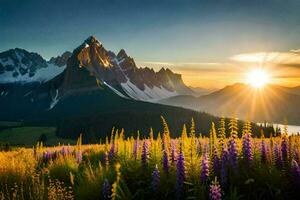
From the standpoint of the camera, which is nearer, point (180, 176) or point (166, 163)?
point (180, 176)

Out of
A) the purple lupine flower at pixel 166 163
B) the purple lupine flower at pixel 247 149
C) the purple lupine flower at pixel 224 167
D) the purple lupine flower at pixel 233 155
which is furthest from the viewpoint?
the purple lupine flower at pixel 166 163

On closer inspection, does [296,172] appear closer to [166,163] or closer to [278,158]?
[278,158]

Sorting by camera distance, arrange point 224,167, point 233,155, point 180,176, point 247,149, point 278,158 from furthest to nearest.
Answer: point 278,158 → point 247,149 → point 233,155 → point 224,167 → point 180,176

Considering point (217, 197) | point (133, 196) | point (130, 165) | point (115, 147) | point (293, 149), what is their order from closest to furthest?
point (217, 197) < point (133, 196) < point (293, 149) < point (130, 165) < point (115, 147)

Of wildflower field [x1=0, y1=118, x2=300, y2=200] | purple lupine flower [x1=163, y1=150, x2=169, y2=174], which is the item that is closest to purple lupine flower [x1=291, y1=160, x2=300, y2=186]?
wildflower field [x1=0, y1=118, x2=300, y2=200]

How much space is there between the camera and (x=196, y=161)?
29.0 ft

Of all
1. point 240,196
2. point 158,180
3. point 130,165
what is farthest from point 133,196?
point 240,196

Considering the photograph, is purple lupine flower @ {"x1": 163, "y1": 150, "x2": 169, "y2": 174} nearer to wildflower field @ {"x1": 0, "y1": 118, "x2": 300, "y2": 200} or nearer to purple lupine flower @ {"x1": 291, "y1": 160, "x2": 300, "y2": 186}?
wildflower field @ {"x1": 0, "y1": 118, "x2": 300, "y2": 200}

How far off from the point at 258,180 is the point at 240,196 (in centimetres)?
97

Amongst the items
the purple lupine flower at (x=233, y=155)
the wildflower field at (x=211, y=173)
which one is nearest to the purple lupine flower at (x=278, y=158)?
the wildflower field at (x=211, y=173)

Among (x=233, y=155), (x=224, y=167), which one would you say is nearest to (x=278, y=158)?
(x=233, y=155)

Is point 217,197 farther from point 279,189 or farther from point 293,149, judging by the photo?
point 293,149

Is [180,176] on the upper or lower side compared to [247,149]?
lower

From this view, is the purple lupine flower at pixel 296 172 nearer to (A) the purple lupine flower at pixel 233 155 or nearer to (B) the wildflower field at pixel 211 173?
(B) the wildflower field at pixel 211 173
